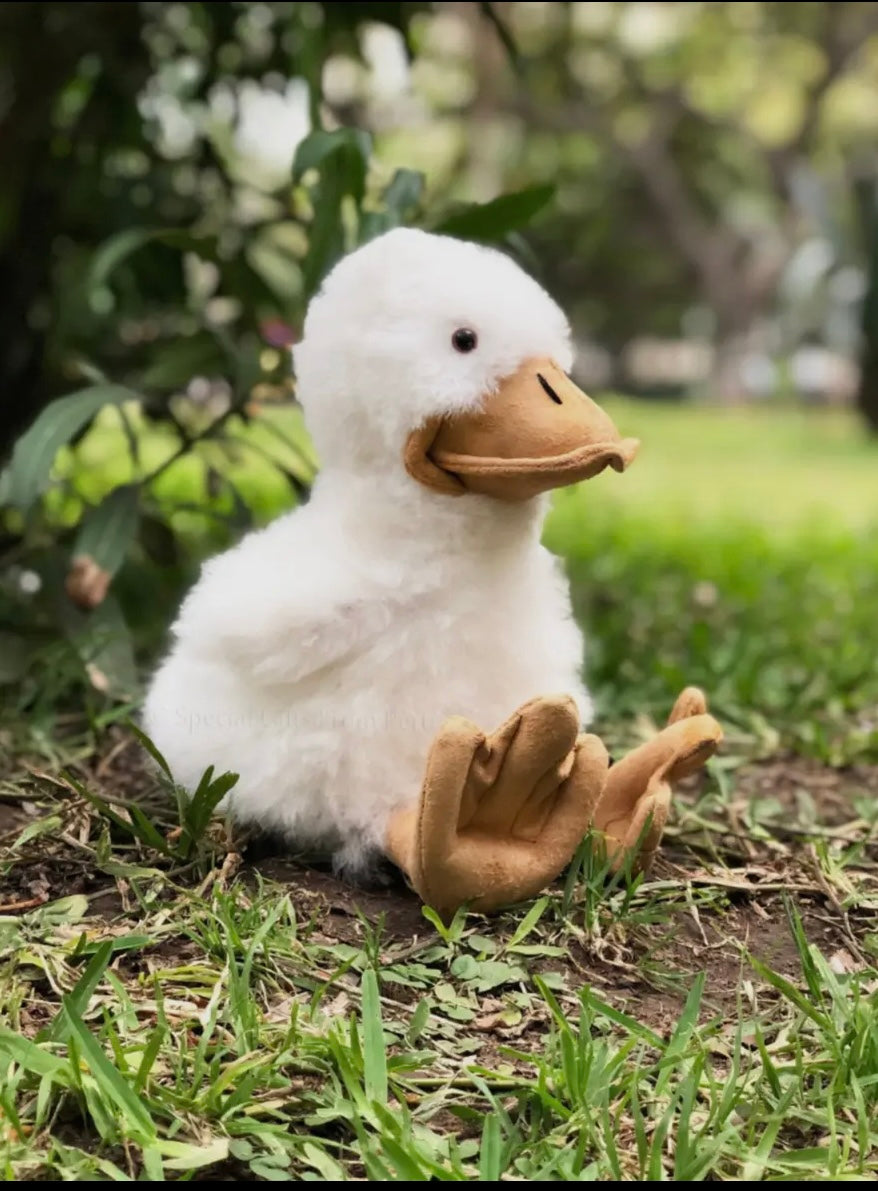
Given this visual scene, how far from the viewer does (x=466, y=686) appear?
1.06 meters

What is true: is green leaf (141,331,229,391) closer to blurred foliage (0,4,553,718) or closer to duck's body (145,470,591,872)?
blurred foliage (0,4,553,718)

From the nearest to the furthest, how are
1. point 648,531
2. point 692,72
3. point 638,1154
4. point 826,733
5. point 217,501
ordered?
point 638,1154 → point 826,733 → point 217,501 → point 648,531 → point 692,72

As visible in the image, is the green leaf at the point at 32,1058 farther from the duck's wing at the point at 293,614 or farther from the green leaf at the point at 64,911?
the duck's wing at the point at 293,614

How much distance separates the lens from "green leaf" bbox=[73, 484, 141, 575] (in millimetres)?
1575

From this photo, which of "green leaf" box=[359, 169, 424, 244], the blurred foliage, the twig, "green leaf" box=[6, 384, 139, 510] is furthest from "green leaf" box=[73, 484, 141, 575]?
the twig

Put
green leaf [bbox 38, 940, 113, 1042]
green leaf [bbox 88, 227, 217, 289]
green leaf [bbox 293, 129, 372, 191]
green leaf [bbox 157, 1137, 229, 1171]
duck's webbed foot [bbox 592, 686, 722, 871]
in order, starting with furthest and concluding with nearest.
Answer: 1. green leaf [bbox 88, 227, 217, 289]
2. green leaf [bbox 293, 129, 372, 191]
3. duck's webbed foot [bbox 592, 686, 722, 871]
4. green leaf [bbox 38, 940, 113, 1042]
5. green leaf [bbox 157, 1137, 229, 1171]

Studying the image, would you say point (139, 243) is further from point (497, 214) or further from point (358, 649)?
point (358, 649)

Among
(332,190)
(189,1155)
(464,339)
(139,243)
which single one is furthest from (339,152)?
(189,1155)

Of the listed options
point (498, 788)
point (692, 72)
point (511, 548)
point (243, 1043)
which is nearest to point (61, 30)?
point (511, 548)

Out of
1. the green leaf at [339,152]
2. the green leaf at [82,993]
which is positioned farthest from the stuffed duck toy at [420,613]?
the green leaf at [339,152]

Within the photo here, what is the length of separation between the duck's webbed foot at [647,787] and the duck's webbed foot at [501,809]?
7cm

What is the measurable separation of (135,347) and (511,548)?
1.23m

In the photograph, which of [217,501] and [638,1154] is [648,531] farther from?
[638,1154]

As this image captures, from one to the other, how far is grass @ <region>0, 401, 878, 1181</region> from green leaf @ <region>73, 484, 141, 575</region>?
0.21m
